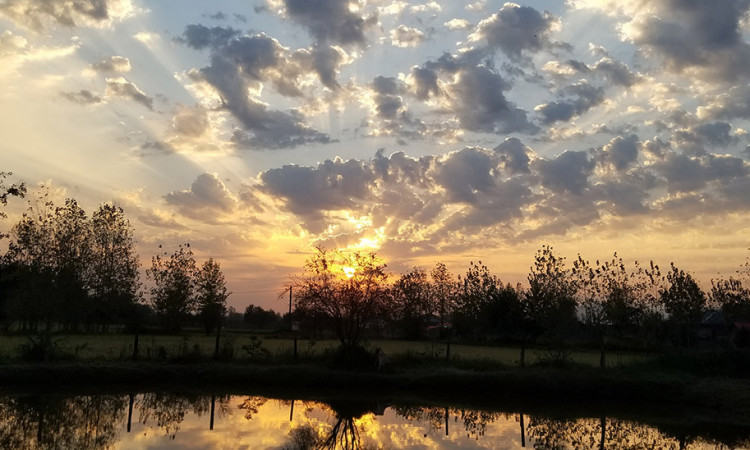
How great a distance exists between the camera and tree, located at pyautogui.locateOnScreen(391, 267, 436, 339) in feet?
213

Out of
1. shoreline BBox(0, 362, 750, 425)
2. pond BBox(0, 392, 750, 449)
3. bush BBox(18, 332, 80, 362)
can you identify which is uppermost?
bush BBox(18, 332, 80, 362)

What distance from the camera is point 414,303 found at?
238 ft

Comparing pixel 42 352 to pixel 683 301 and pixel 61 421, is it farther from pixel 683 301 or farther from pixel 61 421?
pixel 683 301

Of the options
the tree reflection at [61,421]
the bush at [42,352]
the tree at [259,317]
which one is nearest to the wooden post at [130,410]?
the tree reflection at [61,421]

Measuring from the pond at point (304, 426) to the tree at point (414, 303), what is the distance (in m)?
43.2

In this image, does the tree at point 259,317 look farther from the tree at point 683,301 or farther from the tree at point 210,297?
the tree at point 683,301

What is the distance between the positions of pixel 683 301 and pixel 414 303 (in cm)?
2938

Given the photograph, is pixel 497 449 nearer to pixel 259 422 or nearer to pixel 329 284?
pixel 259 422

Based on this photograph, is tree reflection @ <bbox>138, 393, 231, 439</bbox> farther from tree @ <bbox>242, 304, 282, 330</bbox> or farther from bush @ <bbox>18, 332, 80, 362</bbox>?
tree @ <bbox>242, 304, 282, 330</bbox>

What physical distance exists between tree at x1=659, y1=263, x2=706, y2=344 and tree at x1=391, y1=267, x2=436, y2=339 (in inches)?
968

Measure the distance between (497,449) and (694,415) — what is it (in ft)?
33.0

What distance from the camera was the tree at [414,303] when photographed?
213ft

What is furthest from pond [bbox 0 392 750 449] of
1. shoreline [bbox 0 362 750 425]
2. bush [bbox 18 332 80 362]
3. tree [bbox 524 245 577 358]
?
tree [bbox 524 245 577 358]

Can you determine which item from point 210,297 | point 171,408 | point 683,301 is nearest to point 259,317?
point 210,297
